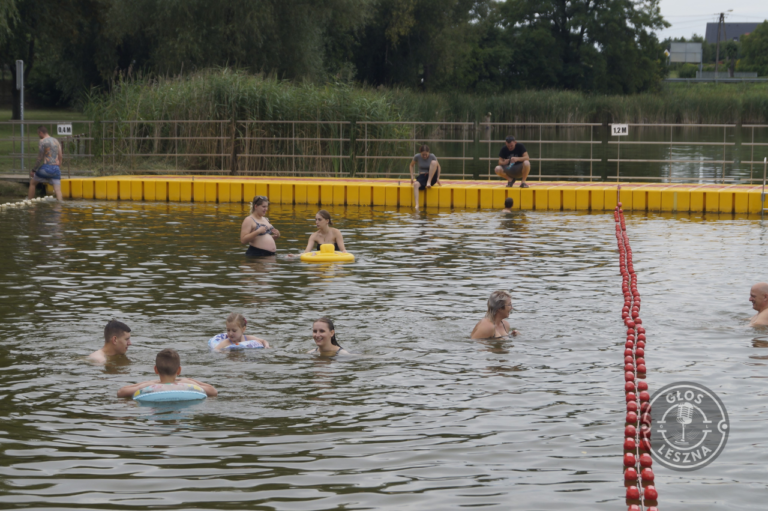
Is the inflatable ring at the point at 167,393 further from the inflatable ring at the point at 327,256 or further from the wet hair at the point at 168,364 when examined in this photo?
the inflatable ring at the point at 327,256

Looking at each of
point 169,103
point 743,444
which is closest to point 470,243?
point 743,444

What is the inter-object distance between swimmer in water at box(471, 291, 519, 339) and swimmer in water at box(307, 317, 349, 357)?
5.24 feet

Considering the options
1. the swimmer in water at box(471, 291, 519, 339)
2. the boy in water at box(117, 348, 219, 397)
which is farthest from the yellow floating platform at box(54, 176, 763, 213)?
the boy in water at box(117, 348, 219, 397)

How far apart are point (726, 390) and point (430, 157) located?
16.2 meters

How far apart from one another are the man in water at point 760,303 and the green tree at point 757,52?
119889 millimetres

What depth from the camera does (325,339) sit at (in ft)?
32.2

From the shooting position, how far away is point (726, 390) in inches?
346

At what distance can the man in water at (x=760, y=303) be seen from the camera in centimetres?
1120

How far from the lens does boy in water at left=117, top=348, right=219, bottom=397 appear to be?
8539mm

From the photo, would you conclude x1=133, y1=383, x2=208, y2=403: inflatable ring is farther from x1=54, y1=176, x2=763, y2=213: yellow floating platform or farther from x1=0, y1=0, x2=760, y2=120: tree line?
x1=0, y1=0, x2=760, y2=120: tree line

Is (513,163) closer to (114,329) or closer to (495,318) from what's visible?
(495,318)

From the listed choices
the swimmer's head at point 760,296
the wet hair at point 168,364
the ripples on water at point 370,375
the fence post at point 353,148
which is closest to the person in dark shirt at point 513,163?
the fence post at point 353,148

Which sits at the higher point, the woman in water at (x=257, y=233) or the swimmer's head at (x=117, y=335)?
the woman in water at (x=257, y=233)

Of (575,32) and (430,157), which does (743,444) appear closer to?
(430,157)
